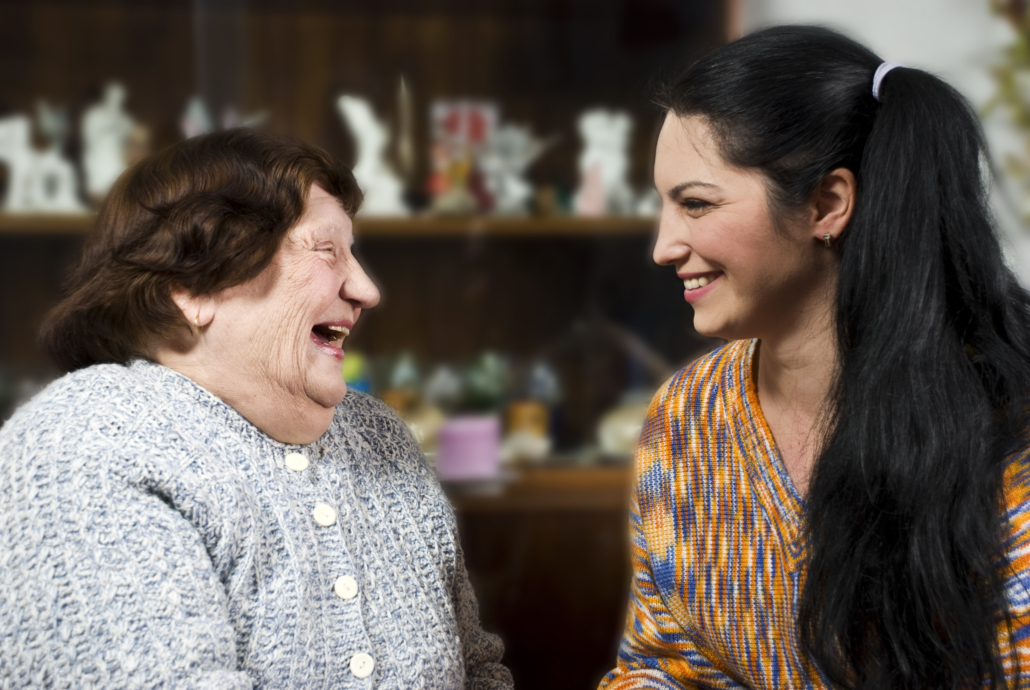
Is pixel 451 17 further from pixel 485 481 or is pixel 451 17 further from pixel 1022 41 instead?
pixel 1022 41

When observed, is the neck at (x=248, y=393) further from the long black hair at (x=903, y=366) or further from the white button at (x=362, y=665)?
the long black hair at (x=903, y=366)

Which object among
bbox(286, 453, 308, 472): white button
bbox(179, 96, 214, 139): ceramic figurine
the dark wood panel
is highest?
bbox(179, 96, 214, 139): ceramic figurine

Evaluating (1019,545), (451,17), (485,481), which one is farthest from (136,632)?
(451,17)

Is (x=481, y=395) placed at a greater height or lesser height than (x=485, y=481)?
greater

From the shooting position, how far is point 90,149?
207cm

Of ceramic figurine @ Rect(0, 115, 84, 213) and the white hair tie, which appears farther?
ceramic figurine @ Rect(0, 115, 84, 213)

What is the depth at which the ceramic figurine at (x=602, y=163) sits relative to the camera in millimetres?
2234

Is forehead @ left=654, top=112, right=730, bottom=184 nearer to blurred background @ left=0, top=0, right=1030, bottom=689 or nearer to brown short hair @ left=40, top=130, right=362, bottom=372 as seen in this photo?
brown short hair @ left=40, top=130, right=362, bottom=372

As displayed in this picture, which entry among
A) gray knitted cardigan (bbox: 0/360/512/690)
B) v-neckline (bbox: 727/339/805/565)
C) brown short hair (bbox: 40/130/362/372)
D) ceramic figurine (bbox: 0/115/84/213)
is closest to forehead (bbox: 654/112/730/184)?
v-neckline (bbox: 727/339/805/565)

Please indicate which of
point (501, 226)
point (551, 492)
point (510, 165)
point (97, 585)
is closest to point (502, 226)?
point (501, 226)

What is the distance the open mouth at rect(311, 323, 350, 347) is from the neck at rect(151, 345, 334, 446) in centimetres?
9

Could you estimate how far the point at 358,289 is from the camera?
1.09 meters

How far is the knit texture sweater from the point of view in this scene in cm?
108

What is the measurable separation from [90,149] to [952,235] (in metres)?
1.88
